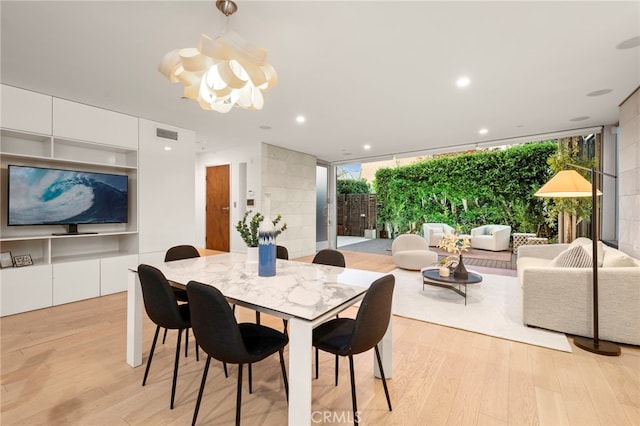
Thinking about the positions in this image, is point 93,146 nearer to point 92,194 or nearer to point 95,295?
point 92,194

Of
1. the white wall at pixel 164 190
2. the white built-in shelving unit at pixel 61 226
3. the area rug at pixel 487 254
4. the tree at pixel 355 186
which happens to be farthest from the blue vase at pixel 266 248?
the tree at pixel 355 186

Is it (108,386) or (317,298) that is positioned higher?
(317,298)

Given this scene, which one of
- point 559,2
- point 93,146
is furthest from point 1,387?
point 559,2

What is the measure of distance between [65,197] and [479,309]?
17.1ft

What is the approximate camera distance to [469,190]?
8227 millimetres

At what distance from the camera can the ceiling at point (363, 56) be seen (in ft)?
6.51

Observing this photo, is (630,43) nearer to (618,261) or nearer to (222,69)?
(618,261)

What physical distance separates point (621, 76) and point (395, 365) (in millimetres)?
3632

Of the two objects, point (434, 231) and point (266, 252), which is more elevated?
point (266, 252)

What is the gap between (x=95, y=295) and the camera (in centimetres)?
373

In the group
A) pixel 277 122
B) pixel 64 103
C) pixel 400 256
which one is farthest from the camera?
pixel 400 256

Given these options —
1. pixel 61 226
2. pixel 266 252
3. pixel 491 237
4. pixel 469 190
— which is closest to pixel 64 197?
pixel 61 226

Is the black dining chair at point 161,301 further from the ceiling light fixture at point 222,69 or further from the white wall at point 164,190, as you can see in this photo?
the white wall at point 164,190

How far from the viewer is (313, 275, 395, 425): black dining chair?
144 cm
